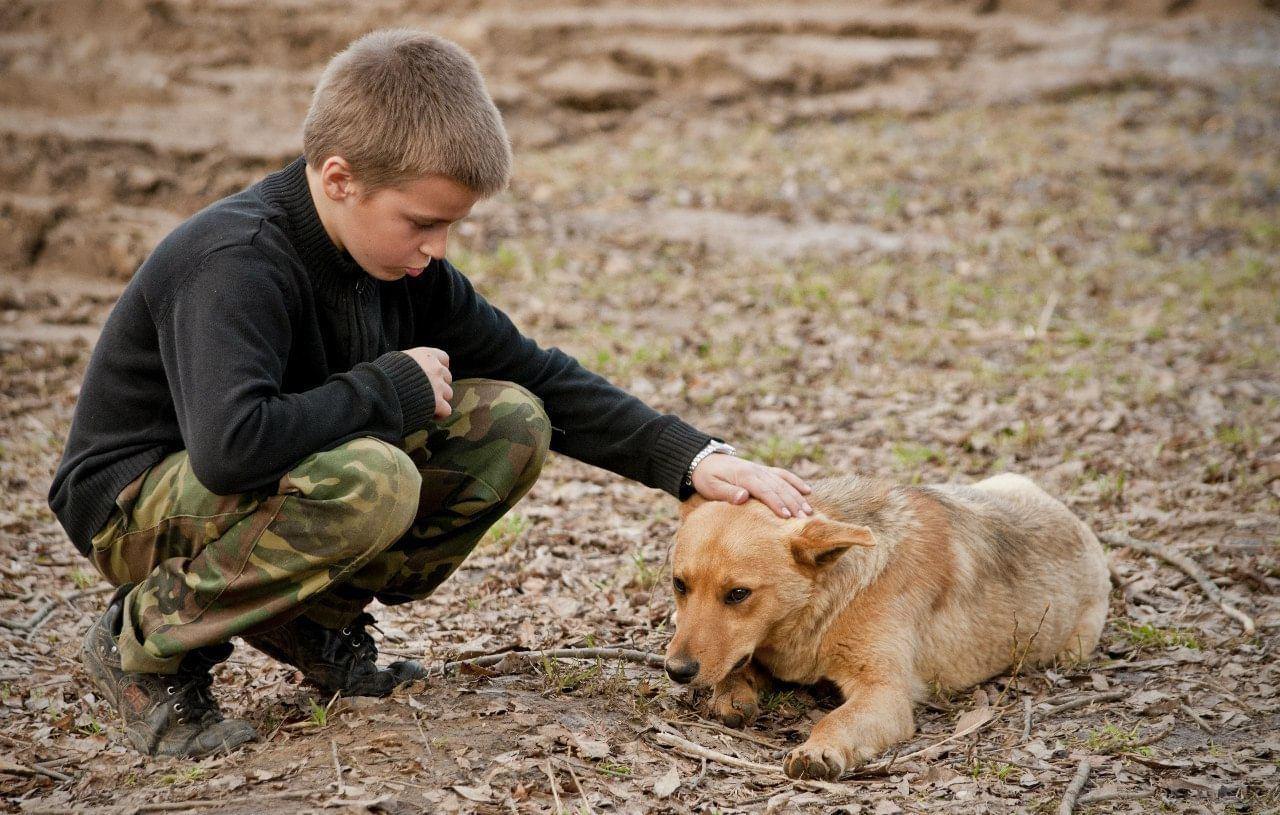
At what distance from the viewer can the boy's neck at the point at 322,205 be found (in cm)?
365

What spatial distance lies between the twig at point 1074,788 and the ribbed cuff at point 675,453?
166 cm

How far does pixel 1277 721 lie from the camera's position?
159 inches

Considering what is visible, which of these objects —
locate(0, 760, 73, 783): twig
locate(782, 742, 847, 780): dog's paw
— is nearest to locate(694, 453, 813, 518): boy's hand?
locate(782, 742, 847, 780): dog's paw

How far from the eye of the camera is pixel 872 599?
14.2ft

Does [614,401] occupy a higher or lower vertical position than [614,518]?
higher

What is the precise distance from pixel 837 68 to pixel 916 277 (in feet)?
21.2

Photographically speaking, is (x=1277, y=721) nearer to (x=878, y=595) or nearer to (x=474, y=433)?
(x=878, y=595)

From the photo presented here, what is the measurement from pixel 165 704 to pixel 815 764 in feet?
7.05

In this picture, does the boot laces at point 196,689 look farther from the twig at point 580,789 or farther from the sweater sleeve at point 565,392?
the sweater sleeve at point 565,392

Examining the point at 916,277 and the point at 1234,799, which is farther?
the point at 916,277

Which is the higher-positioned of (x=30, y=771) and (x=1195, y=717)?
(x=1195, y=717)

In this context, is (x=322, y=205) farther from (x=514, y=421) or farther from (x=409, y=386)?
(x=514, y=421)

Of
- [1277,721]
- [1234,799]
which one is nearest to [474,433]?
[1234,799]

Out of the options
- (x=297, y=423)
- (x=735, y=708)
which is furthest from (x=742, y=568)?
(x=297, y=423)
